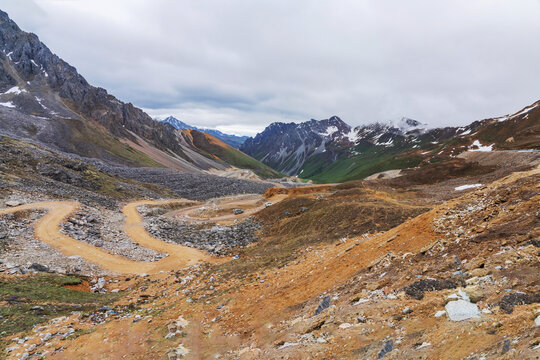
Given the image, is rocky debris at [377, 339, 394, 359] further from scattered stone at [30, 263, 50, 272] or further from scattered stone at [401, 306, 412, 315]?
scattered stone at [30, 263, 50, 272]

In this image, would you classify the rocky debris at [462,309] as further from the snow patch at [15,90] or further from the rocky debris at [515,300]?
the snow patch at [15,90]

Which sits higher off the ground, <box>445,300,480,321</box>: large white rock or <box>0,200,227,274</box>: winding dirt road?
<box>445,300,480,321</box>: large white rock

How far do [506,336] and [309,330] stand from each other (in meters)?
5.89

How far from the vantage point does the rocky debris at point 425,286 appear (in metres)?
9.70

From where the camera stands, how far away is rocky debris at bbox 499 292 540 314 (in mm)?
7379

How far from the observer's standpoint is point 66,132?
143 metres

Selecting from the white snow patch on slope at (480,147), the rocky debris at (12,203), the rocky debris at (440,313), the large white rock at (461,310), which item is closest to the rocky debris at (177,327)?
the rocky debris at (440,313)

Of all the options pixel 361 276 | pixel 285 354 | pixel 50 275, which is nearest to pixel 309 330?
pixel 285 354

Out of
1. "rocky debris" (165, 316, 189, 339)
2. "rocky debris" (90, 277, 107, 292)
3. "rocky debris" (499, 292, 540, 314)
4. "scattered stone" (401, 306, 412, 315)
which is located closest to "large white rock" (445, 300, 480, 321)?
"rocky debris" (499, 292, 540, 314)

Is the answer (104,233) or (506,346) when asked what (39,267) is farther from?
(506,346)

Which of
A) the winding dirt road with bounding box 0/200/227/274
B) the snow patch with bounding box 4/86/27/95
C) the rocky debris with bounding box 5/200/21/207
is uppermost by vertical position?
the snow patch with bounding box 4/86/27/95

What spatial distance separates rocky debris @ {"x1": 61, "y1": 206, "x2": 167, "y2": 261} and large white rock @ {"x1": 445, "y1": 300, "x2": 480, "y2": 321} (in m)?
30.2

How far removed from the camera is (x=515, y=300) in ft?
24.8

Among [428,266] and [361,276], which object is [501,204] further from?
[361,276]
